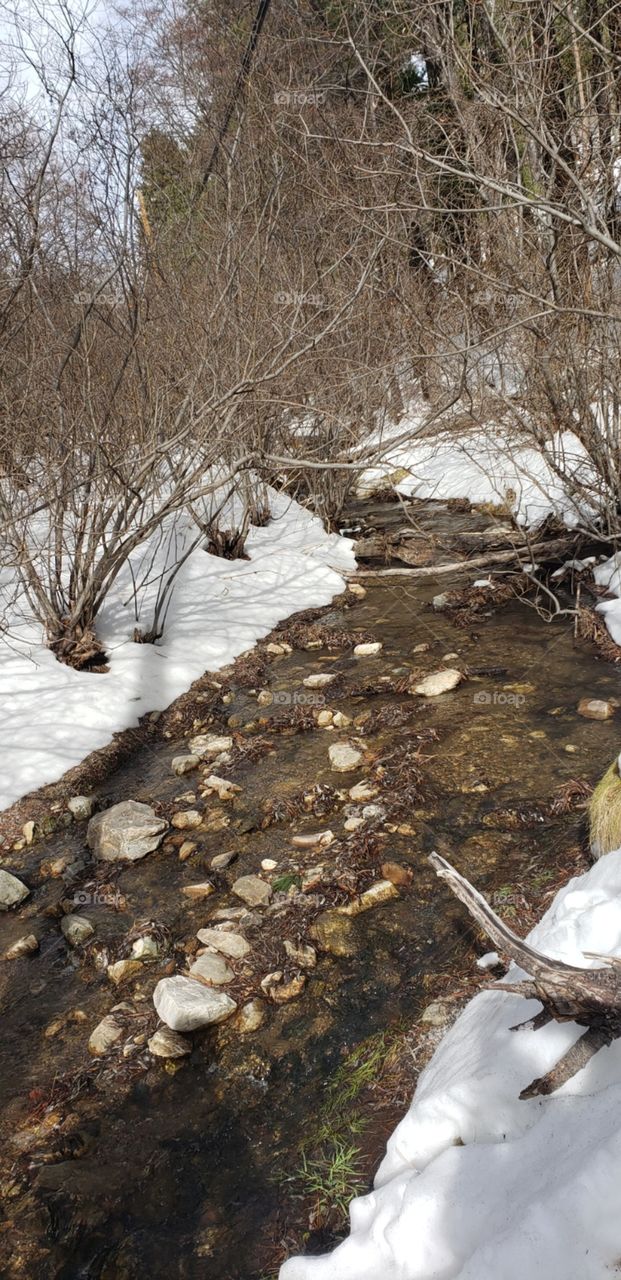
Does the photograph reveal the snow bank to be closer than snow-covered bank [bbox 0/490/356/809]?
No

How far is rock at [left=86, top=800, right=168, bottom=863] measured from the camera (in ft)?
13.8

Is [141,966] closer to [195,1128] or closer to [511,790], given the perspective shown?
[195,1128]

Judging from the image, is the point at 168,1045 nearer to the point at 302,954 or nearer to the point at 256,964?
the point at 256,964

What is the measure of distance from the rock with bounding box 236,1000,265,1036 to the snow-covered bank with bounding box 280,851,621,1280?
2.60 feet

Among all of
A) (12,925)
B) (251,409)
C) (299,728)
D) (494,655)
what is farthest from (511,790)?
(251,409)

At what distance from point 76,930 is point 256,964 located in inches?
35.3

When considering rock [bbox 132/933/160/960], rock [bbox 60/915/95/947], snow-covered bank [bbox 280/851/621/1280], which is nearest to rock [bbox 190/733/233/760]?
rock [bbox 60/915/95/947]

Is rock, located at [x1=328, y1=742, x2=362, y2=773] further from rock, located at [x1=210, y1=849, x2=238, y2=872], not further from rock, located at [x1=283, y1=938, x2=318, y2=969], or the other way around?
rock, located at [x1=283, y1=938, x2=318, y2=969]

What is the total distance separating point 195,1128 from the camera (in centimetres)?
266

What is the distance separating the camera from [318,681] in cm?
609

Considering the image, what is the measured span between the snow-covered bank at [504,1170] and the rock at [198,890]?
161cm

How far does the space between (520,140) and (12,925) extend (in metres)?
7.87

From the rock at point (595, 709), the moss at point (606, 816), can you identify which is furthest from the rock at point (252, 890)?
the rock at point (595, 709)

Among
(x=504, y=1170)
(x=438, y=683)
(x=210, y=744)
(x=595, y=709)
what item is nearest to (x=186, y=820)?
(x=210, y=744)
